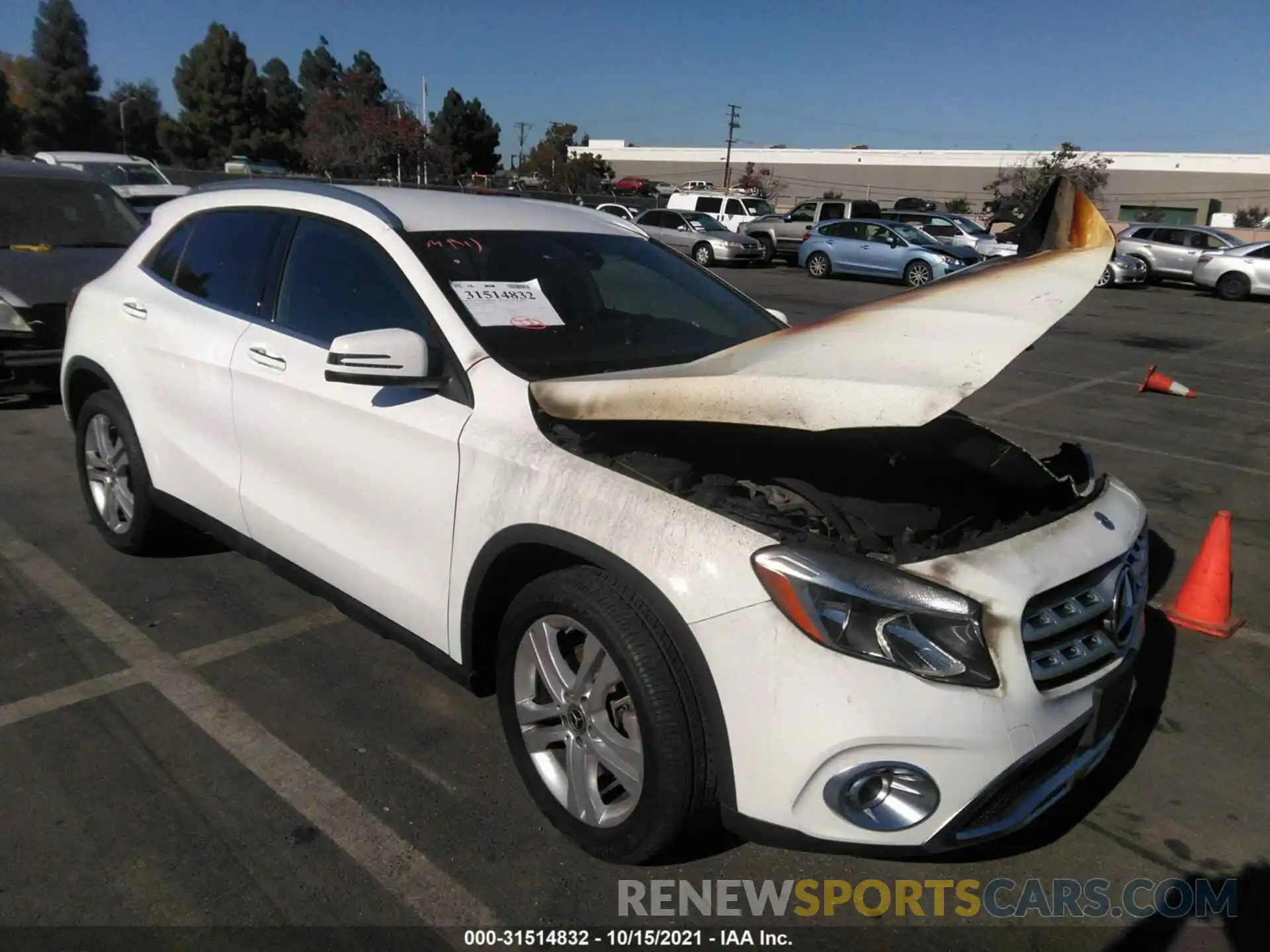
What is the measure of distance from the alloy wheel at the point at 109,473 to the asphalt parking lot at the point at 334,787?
22 cm

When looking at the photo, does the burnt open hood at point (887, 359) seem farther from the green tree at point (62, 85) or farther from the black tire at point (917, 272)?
the green tree at point (62, 85)

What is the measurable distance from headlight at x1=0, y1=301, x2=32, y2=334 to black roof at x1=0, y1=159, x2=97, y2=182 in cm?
200

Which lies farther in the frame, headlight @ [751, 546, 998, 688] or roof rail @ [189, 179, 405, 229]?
roof rail @ [189, 179, 405, 229]

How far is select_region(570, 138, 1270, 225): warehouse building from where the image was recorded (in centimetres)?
7150

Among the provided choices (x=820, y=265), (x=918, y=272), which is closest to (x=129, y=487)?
(x=918, y=272)

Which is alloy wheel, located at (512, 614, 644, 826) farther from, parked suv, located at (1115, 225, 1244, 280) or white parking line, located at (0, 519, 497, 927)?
parked suv, located at (1115, 225, 1244, 280)

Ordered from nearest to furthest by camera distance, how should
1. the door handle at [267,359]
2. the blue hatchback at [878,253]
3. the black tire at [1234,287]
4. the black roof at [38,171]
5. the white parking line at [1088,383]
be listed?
the door handle at [267,359], the black roof at [38,171], the white parking line at [1088,383], the black tire at [1234,287], the blue hatchback at [878,253]

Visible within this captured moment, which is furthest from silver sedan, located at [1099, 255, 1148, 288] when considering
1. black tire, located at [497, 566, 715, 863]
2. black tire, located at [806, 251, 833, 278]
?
black tire, located at [497, 566, 715, 863]

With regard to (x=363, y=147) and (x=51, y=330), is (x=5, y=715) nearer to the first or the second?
(x=51, y=330)

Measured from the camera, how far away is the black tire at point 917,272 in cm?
2272

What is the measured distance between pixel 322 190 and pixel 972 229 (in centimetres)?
2695

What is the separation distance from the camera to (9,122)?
216ft

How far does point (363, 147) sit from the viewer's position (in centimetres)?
5788

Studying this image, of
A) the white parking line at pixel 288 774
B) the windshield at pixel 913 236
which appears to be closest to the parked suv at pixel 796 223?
the windshield at pixel 913 236
